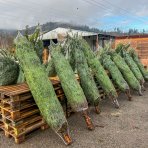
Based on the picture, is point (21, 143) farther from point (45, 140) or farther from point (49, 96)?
point (49, 96)

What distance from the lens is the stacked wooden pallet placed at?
4.44 m

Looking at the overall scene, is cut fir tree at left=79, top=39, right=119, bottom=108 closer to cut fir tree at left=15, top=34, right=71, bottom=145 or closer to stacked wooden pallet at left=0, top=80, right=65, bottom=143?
cut fir tree at left=15, top=34, right=71, bottom=145

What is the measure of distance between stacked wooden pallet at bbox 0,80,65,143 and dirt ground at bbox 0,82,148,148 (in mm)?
199

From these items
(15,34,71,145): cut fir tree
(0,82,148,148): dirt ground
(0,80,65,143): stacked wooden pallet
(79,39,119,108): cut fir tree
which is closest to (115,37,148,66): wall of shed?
(79,39,119,108): cut fir tree

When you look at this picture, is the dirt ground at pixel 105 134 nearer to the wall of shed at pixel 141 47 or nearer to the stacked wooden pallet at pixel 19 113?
the stacked wooden pallet at pixel 19 113

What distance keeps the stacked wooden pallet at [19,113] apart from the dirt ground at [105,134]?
20 cm

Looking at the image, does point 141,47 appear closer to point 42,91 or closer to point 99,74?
point 99,74

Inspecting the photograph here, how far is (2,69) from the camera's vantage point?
520 centimetres

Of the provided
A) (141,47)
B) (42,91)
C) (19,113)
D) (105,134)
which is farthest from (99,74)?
(141,47)

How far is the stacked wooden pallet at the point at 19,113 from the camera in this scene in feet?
14.6

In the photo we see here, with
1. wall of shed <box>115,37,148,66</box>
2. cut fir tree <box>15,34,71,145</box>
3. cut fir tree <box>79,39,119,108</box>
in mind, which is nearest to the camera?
cut fir tree <box>15,34,71,145</box>

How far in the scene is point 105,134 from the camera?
4.83 m

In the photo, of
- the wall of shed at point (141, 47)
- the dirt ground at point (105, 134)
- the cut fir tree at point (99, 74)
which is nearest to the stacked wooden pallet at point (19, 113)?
the dirt ground at point (105, 134)

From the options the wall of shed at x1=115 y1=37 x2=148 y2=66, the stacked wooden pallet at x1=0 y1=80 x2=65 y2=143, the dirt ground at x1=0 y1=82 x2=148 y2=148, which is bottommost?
the dirt ground at x1=0 y1=82 x2=148 y2=148
